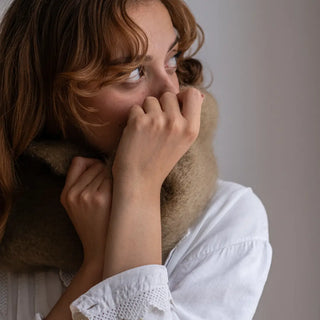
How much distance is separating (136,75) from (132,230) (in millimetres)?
309

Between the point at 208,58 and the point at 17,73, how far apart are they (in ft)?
1.88

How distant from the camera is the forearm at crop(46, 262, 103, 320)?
972mm

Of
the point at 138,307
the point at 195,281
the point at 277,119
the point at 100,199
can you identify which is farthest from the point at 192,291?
the point at 277,119

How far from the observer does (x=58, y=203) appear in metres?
1.12

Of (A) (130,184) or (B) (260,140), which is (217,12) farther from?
(A) (130,184)

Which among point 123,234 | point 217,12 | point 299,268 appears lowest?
point 299,268

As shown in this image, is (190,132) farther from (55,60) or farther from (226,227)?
(55,60)

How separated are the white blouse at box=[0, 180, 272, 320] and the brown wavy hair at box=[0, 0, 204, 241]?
6.9 inches

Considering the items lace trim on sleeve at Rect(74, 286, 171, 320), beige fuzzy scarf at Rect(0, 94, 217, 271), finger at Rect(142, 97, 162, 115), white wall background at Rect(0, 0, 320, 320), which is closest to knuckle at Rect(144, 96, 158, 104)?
finger at Rect(142, 97, 162, 115)

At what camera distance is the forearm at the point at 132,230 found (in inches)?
36.2

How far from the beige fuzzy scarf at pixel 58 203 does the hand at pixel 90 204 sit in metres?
0.06

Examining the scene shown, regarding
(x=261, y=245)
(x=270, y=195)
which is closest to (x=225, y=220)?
(x=261, y=245)

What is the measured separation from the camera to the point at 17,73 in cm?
112

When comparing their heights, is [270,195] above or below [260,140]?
below
